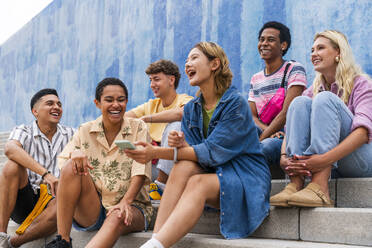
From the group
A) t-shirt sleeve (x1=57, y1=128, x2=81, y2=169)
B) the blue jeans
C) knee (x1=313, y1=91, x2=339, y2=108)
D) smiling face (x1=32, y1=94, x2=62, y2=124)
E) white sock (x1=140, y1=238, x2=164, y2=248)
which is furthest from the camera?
smiling face (x1=32, y1=94, x2=62, y2=124)

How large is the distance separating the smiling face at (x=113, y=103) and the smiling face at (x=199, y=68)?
54 cm

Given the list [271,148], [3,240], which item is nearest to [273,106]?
[271,148]

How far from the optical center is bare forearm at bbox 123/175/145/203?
8.26 feet

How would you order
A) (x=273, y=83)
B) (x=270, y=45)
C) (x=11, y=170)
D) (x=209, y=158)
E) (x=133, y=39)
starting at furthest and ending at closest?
(x=133, y=39), (x=270, y=45), (x=273, y=83), (x=11, y=170), (x=209, y=158)

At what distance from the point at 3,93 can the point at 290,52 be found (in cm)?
704

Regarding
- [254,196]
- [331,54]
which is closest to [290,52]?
[331,54]

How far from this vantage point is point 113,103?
8.90 ft

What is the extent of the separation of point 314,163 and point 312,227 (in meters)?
0.31

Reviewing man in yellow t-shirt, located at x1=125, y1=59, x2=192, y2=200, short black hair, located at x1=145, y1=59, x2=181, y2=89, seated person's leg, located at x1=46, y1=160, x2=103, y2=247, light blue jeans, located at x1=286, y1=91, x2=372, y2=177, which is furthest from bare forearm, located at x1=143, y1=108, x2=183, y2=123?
light blue jeans, located at x1=286, y1=91, x2=372, y2=177

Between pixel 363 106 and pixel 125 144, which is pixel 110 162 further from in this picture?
pixel 363 106

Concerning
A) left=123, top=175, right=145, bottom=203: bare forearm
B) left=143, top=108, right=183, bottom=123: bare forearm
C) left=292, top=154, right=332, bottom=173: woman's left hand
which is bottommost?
left=123, top=175, right=145, bottom=203: bare forearm

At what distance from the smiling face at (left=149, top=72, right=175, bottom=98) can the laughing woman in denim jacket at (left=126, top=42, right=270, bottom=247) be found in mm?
1298

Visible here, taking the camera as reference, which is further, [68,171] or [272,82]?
[272,82]

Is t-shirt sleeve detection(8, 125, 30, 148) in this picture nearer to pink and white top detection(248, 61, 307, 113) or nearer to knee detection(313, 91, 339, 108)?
pink and white top detection(248, 61, 307, 113)
